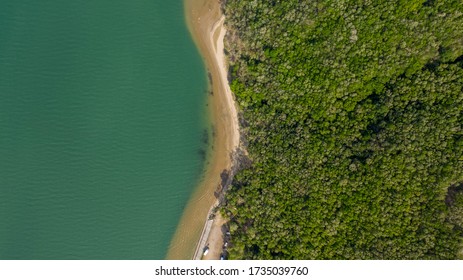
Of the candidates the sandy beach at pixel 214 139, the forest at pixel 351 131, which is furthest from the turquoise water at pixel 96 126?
the forest at pixel 351 131

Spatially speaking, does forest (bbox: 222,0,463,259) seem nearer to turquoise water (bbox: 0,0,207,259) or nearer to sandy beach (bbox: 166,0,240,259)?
sandy beach (bbox: 166,0,240,259)

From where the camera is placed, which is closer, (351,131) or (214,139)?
(351,131)

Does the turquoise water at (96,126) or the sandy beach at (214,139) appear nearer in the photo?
the sandy beach at (214,139)

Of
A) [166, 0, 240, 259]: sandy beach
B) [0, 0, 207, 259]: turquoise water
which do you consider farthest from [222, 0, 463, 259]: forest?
[0, 0, 207, 259]: turquoise water

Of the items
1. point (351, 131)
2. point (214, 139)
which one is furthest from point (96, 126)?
point (351, 131)

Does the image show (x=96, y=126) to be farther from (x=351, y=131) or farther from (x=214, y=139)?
(x=351, y=131)

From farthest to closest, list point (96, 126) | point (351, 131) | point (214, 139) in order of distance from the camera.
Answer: point (96, 126) < point (214, 139) < point (351, 131)

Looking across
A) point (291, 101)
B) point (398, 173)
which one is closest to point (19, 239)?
point (291, 101)

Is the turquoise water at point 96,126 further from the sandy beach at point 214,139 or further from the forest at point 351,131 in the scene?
the forest at point 351,131
